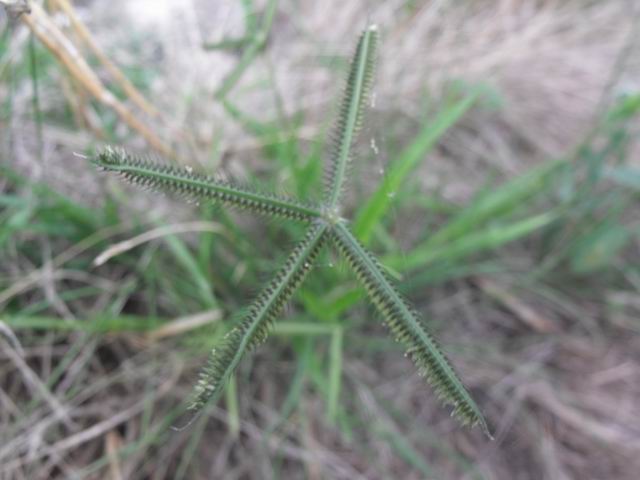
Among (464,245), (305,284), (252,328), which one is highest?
(252,328)

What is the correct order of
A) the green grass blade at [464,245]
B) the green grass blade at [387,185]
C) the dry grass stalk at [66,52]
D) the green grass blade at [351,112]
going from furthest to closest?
1. the green grass blade at [464,245]
2. the green grass blade at [387,185]
3. the dry grass stalk at [66,52]
4. the green grass blade at [351,112]

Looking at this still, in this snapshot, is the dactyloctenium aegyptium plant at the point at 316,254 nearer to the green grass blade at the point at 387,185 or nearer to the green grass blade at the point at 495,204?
the green grass blade at the point at 387,185

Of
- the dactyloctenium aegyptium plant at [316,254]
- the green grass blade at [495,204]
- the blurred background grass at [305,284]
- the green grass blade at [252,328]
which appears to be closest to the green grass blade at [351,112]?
the dactyloctenium aegyptium plant at [316,254]

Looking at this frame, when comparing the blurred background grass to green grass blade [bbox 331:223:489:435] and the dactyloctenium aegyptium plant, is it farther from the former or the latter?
green grass blade [bbox 331:223:489:435]

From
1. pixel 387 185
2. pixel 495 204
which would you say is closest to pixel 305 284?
pixel 387 185

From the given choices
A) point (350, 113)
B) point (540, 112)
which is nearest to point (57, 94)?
point (350, 113)

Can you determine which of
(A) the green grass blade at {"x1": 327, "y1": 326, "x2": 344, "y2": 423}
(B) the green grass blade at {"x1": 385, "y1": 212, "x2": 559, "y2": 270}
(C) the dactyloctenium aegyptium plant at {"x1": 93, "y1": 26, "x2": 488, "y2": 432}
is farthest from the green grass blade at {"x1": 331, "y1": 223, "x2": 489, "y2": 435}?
(B) the green grass blade at {"x1": 385, "y1": 212, "x2": 559, "y2": 270}

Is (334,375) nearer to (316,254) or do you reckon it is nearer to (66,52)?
(316,254)
